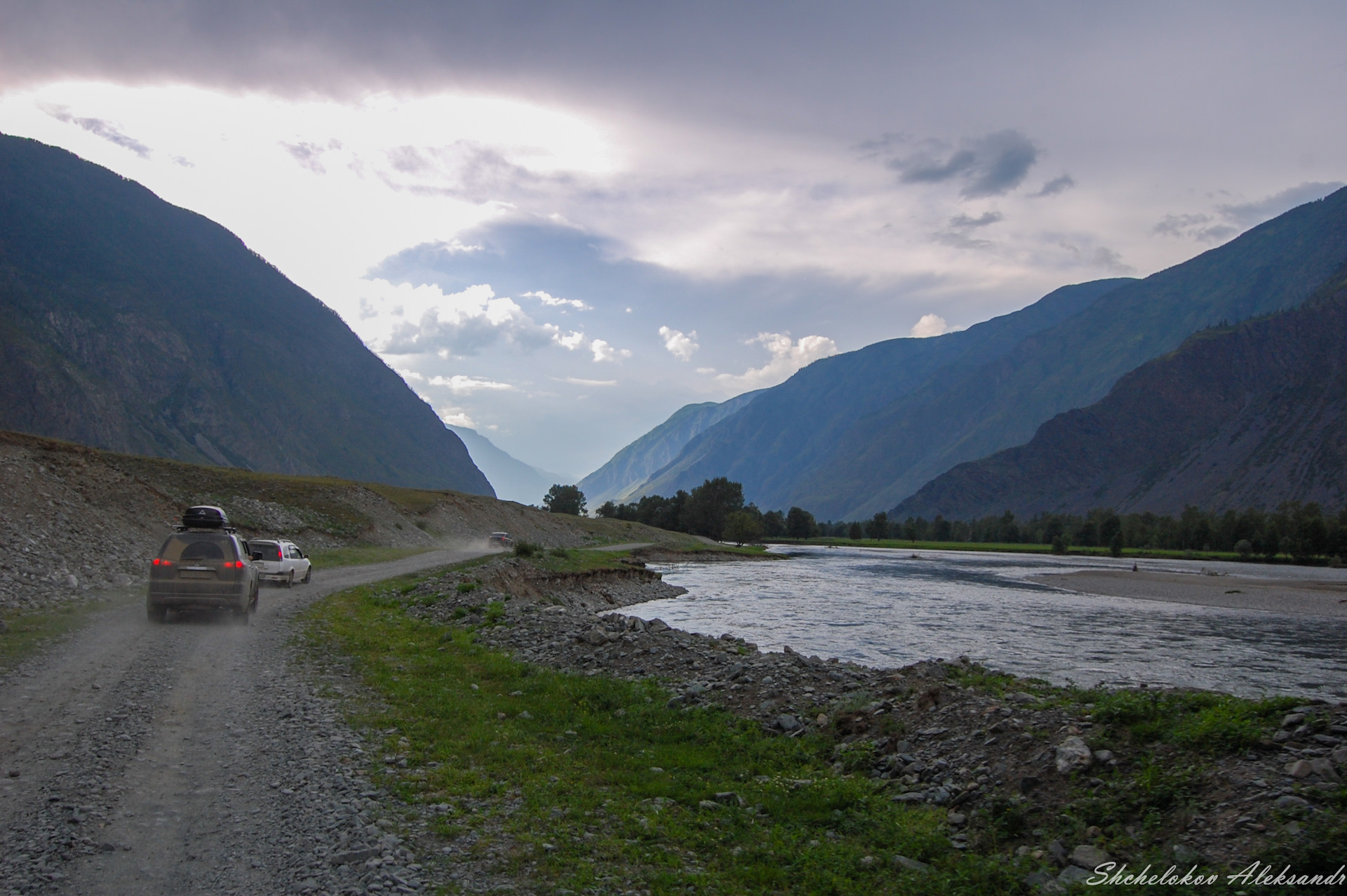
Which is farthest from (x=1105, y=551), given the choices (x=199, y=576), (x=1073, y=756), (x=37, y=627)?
(x=37, y=627)

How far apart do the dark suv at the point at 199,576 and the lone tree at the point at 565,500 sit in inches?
5729

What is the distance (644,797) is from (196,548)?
1766 cm

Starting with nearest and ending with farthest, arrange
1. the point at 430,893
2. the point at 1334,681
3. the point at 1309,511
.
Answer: the point at 430,893 < the point at 1334,681 < the point at 1309,511

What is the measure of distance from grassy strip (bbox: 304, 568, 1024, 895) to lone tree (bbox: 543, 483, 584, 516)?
155 meters

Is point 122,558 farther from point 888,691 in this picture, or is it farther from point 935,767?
point 935,767

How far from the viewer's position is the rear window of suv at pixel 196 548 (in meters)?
20.4

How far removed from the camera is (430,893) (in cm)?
623

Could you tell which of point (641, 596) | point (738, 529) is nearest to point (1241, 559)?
point (738, 529)

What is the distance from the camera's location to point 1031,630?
3447cm

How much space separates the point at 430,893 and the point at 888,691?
979 cm

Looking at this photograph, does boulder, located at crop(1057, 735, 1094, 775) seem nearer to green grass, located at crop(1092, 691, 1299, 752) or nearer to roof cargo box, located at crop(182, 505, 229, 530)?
green grass, located at crop(1092, 691, 1299, 752)

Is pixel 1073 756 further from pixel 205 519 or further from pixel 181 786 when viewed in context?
pixel 205 519

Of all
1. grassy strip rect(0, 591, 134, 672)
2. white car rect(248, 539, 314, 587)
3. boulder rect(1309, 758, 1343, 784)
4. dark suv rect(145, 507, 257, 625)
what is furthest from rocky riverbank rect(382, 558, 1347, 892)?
white car rect(248, 539, 314, 587)

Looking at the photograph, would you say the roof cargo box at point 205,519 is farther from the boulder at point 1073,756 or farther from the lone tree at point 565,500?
the lone tree at point 565,500
